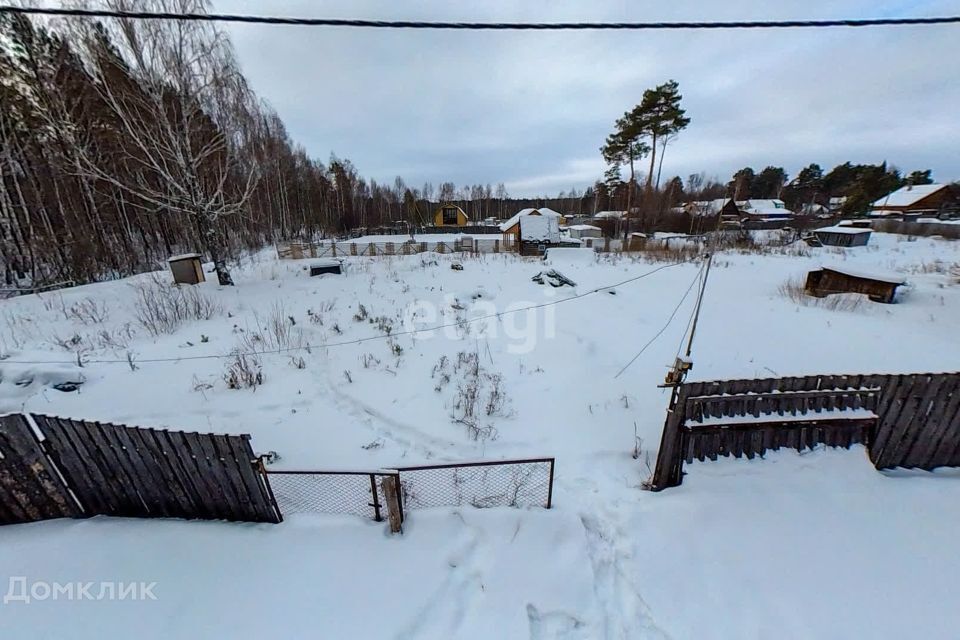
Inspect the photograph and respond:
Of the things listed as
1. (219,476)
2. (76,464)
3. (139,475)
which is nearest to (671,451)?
(219,476)

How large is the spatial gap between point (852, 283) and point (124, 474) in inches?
600

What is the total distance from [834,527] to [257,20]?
20.5 feet

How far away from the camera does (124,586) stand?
97.2 inches

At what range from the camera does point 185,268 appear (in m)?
11.1

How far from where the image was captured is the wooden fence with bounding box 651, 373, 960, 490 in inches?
129

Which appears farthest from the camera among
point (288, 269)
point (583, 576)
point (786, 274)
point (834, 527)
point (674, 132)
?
point (674, 132)

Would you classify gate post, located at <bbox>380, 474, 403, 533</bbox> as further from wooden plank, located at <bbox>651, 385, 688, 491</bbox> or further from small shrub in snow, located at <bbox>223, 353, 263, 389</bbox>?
small shrub in snow, located at <bbox>223, 353, 263, 389</bbox>

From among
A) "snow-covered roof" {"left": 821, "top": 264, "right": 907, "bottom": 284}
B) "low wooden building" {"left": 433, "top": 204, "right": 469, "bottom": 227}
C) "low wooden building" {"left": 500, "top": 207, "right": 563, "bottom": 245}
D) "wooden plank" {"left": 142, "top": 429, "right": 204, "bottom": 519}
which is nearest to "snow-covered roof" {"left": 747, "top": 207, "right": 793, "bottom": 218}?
"low wooden building" {"left": 500, "top": 207, "right": 563, "bottom": 245}

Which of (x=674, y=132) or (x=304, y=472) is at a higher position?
(x=674, y=132)

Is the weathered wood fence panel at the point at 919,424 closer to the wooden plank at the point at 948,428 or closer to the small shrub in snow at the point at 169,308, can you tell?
the wooden plank at the point at 948,428

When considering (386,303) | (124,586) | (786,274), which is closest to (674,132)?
(786,274)

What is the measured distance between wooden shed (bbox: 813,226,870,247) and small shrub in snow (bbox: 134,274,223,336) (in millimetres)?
34663

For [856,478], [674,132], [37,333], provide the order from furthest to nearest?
[674,132], [37,333], [856,478]

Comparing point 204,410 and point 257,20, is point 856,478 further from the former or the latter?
point 204,410
